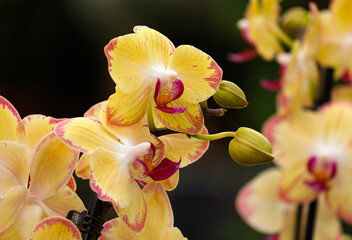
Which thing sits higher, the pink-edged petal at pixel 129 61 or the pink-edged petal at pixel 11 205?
the pink-edged petal at pixel 129 61

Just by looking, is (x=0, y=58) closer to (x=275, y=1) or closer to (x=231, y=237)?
(x=231, y=237)

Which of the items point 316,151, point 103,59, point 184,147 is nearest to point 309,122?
point 316,151

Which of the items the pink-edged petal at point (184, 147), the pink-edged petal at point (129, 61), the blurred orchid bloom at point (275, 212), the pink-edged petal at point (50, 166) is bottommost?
the blurred orchid bloom at point (275, 212)

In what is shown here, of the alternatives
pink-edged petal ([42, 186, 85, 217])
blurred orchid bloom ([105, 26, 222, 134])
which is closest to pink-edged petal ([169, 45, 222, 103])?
blurred orchid bloom ([105, 26, 222, 134])

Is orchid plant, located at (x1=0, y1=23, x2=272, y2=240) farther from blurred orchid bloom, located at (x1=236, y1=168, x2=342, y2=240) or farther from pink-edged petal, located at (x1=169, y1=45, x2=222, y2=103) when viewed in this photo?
blurred orchid bloom, located at (x1=236, y1=168, x2=342, y2=240)

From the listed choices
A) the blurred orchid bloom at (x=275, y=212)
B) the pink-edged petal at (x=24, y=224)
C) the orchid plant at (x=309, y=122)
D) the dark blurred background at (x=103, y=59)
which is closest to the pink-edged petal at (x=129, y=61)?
the pink-edged petal at (x=24, y=224)

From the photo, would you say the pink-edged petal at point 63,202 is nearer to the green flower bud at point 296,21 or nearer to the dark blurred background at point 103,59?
the green flower bud at point 296,21
